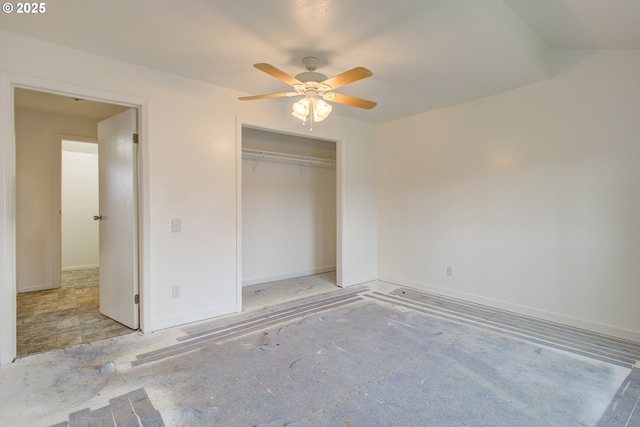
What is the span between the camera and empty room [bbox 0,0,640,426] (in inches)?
81.1

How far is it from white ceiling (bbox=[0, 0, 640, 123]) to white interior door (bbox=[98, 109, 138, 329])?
84 centimetres

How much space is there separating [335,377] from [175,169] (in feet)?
7.80

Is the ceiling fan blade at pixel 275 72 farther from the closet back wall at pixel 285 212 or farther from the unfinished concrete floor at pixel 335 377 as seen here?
the closet back wall at pixel 285 212

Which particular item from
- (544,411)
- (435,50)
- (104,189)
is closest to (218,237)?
(104,189)

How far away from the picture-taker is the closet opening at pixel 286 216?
4.80 metres

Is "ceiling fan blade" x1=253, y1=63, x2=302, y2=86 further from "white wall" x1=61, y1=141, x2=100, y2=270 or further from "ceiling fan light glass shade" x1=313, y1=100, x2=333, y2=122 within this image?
"white wall" x1=61, y1=141, x2=100, y2=270

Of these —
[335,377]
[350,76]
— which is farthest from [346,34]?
[335,377]

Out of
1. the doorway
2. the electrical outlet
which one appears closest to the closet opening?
the electrical outlet

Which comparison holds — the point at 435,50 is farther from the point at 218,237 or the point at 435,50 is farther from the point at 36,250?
the point at 36,250

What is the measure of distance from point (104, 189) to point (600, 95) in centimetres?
506

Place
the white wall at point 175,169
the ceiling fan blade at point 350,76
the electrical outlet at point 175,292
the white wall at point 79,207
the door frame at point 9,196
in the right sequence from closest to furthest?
the ceiling fan blade at point 350,76, the door frame at point 9,196, the white wall at point 175,169, the electrical outlet at point 175,292, the white wall at point 79,207

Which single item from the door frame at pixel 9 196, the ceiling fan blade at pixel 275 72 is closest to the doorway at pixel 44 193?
the door frame at pixel 9 196

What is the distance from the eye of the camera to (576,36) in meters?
2.82

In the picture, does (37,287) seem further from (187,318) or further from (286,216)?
(286,216)
